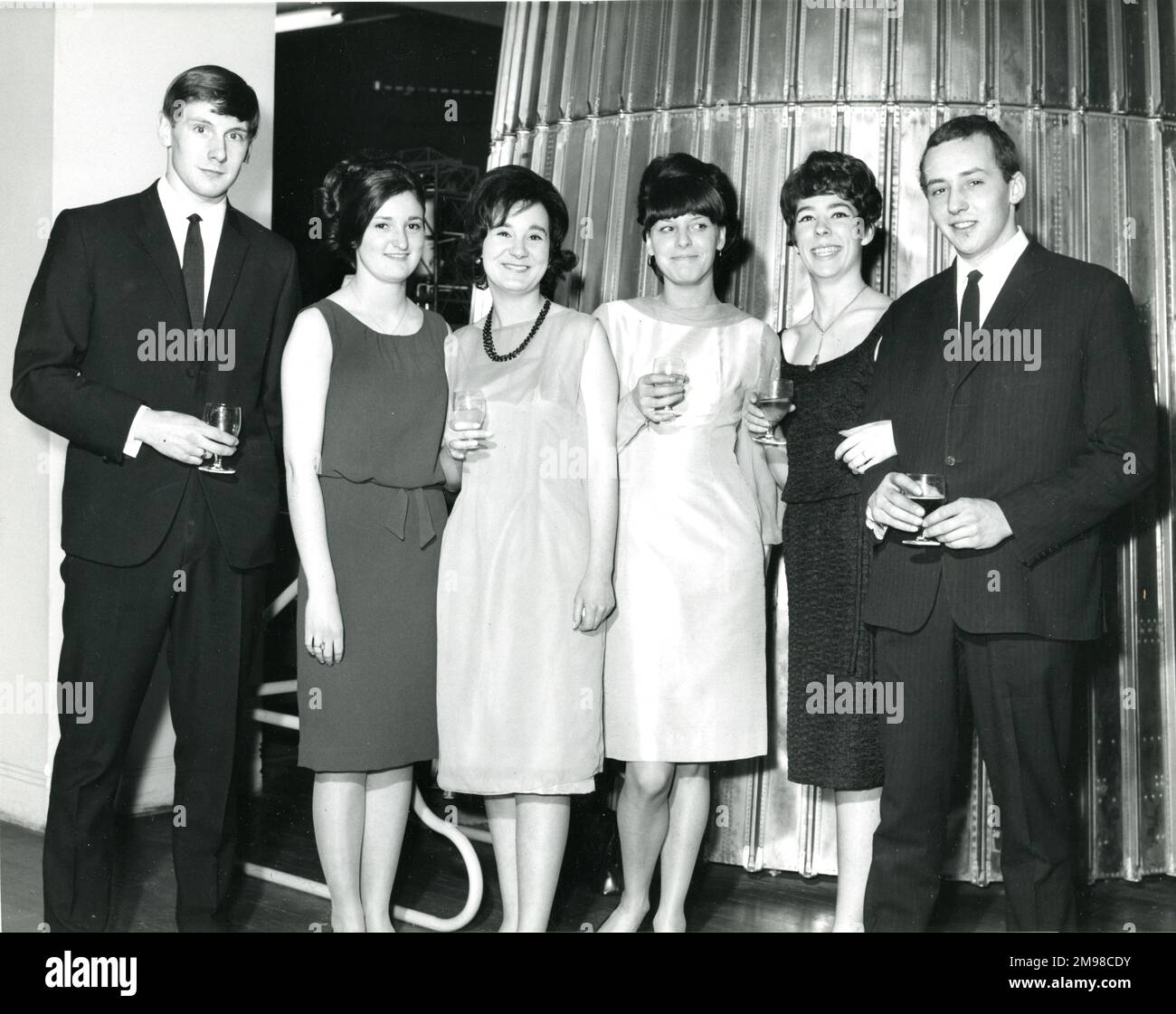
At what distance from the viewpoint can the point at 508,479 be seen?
301 cm

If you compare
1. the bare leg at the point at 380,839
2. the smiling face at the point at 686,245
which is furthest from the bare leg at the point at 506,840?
the smiling face at the point at 686,245

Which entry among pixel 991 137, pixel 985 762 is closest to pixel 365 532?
pixel 985 762

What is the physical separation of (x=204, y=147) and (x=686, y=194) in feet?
4.06

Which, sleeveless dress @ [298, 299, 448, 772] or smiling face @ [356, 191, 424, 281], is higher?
smiling face @ [356, 191, 424, 281]

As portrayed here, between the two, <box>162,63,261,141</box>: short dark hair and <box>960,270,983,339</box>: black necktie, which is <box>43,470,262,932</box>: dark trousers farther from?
<box>960,270,983,339</box>: black necktie

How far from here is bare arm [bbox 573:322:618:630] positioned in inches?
117

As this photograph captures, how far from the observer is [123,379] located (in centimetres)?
297

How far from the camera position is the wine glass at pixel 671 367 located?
2.95 metres

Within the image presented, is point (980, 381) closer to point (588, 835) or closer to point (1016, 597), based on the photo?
point (1016, 597)

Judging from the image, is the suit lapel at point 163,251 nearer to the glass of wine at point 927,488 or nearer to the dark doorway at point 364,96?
the glass of wine at point 927,488

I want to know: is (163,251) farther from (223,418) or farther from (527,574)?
(527,574)

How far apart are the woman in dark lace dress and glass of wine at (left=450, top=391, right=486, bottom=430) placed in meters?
0.73

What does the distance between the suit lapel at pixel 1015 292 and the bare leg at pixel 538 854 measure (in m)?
1.42

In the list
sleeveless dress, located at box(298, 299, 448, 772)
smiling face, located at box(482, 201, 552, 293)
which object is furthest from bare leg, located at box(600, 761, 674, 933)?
smiling face, located at box(482, 201, 552, 293)
